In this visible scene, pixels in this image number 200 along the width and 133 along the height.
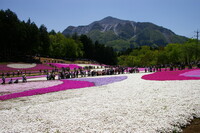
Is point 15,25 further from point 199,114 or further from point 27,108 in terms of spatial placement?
point 199,114

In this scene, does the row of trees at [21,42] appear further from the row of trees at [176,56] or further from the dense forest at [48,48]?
the row of trees at [176,56]

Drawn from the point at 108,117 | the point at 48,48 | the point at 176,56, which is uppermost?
the point at 48,48

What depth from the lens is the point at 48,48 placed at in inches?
3597

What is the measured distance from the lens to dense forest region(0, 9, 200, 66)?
2511 inches

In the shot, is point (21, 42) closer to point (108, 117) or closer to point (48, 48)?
point (48, 48)

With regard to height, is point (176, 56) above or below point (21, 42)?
below

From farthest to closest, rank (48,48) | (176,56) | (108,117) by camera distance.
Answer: (176,56) → (48,48) → (108,117)

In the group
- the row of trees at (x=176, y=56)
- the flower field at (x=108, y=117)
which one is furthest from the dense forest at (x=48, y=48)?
the flower field at (x=108, y=117)

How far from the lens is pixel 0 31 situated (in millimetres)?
61562

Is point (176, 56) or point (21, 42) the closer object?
point (21, 42)

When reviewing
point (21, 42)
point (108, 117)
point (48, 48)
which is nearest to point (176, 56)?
point (48, 48)

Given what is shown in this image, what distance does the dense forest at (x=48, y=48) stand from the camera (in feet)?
209

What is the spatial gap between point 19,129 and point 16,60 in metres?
56.7

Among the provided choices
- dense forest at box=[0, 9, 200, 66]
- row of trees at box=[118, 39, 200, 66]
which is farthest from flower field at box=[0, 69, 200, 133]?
row of trees at box=[118, 39, 200, 66]
